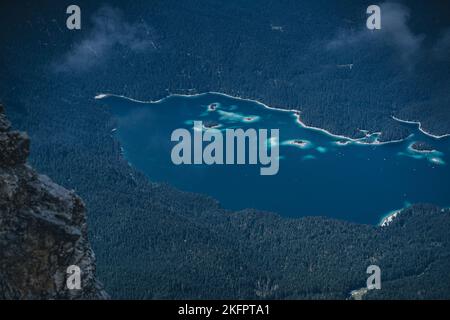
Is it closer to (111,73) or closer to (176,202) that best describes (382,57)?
(111,73)

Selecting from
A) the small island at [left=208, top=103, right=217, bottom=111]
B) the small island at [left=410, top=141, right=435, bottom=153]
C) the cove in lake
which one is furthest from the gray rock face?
the small island at [left=208, top=103, right=217, bottom=111]

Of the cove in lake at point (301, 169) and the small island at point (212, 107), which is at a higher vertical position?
the small island at point (212, 107)

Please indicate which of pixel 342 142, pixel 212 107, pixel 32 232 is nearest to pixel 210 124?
pixel 212 107

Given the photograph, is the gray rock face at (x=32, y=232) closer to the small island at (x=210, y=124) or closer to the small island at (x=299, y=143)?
the small island at (x=210, y=124)

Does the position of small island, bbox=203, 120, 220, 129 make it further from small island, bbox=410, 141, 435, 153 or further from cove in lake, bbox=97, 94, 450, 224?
small island, bbox=410, 141, 435, 153

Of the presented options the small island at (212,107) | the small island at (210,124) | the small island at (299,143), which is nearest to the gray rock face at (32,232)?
the small island at (210,124)
